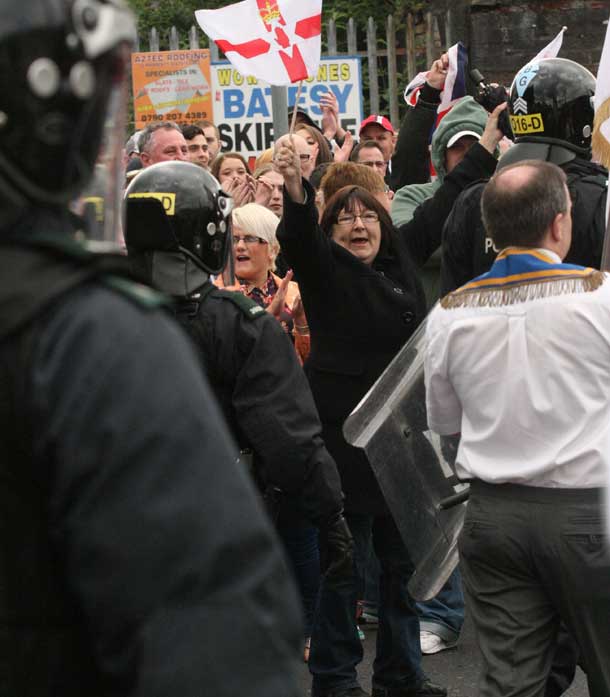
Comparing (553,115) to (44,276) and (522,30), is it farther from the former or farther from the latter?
(522,30)

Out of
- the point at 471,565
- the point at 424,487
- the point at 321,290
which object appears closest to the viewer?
the point at 471,565

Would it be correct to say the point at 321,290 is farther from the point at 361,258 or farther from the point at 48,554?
the point at 48,554

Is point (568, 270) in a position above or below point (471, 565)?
above

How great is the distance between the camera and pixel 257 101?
10945mm

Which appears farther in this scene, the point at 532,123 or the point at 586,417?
the point at 532,123

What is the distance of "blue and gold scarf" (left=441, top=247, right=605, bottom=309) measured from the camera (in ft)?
11.5

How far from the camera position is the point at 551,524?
138 inches

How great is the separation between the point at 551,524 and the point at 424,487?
3.40 feet

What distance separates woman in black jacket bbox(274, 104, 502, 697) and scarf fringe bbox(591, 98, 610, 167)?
31.5 inches

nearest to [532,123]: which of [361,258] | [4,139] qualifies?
[361,258]

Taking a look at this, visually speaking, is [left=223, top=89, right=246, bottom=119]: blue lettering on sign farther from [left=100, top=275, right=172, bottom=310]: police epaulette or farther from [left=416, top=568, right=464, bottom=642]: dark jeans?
[left=100, top=275, right=172, bottom=310]: police epaulette

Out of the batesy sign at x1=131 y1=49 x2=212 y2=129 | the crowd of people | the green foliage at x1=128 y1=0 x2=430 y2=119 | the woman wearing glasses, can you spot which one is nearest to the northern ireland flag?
the crowd of people

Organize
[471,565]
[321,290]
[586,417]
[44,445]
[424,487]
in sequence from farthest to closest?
[321,290]
[424,487]
[471,565]
[586,417]
[44,445]

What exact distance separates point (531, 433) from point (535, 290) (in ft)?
1.19
